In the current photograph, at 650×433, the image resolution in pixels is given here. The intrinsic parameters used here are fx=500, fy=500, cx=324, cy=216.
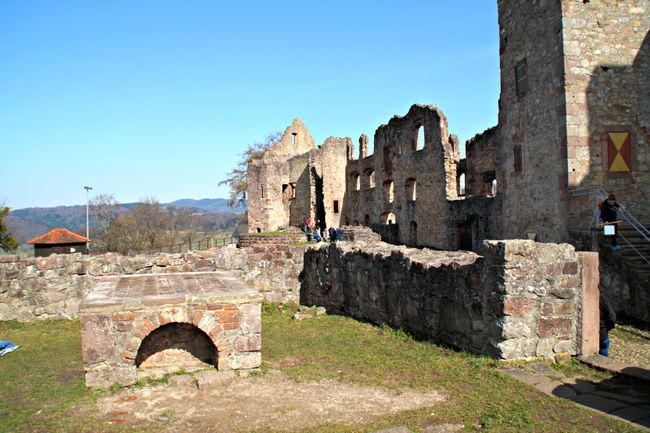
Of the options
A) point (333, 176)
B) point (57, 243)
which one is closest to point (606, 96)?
point (333, 176)

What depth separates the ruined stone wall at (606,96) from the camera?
516 inches

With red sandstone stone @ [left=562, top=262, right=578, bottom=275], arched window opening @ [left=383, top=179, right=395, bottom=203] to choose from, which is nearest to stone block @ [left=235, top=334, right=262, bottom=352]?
red sandstone stone @ [left=562, top=262, right=578, bottom=275]

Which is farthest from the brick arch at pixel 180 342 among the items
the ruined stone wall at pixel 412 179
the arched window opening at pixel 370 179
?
the arched window opening at pixel 370 179

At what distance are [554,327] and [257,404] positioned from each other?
13.2ft

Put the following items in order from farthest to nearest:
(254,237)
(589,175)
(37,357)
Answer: (254,237) → (589,175) → (37,357)

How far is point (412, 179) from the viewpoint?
1123 inches

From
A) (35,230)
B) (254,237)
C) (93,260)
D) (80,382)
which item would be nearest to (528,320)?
(80,382)

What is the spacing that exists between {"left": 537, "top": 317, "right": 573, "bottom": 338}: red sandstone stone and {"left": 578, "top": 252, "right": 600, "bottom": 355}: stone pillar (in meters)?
0.20

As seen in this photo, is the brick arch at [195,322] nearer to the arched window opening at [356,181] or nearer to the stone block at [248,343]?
the stone block at [248,343]

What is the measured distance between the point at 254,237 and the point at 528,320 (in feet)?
63.0

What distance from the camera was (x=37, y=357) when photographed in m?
8.17

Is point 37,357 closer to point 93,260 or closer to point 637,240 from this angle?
point 93,260

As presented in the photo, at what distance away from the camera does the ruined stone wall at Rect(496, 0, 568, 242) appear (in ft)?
44.3

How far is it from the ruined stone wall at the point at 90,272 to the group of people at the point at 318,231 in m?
12.3
